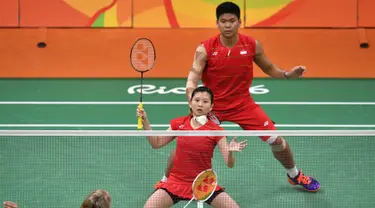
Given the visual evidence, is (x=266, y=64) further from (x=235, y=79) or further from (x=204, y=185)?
(x=204, y=185)

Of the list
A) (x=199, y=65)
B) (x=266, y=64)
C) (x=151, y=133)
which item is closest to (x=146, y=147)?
(x=199, y=65)

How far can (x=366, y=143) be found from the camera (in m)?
8.27

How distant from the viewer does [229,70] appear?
7.23 meters

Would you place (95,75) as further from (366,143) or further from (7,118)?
(366,143)

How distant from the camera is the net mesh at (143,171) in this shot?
6.93 metres

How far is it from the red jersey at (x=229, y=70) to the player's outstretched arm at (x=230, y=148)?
1381 millimetres

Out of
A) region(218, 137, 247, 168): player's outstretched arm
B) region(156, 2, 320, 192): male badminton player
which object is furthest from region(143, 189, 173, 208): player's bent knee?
region(156, 2, 320, 192): male badminton player

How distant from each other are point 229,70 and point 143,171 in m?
1.41

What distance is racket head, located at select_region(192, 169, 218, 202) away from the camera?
18.9 feet

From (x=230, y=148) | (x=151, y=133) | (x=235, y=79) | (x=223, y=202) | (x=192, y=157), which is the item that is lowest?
(x=223, y=202)

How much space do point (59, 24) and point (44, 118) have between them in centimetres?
234

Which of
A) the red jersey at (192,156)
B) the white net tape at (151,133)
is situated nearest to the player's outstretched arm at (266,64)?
the red jersey at (192,156)

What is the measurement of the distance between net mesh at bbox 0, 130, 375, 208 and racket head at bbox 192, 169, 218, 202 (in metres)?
1.20

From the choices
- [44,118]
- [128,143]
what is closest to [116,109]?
[44,118]
